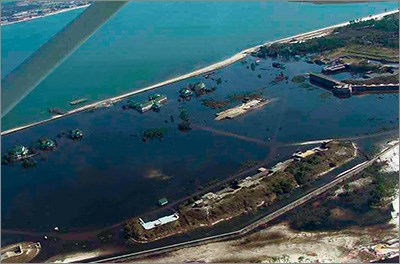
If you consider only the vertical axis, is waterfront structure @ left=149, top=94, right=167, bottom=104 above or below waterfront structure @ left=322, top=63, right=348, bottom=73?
above

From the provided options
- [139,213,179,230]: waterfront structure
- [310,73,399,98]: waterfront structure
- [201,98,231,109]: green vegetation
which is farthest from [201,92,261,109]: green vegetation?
[139,213,179,230]: waterfront structure

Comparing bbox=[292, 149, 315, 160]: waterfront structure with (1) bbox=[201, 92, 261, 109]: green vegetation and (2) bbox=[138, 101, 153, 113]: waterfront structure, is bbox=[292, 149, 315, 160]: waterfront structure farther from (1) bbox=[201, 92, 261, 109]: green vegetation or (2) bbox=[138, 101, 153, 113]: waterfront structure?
(2) bbox=[138, 101, 153, 113]: waterfront structure

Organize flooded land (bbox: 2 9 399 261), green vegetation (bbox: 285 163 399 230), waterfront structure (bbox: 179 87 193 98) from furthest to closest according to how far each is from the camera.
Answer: waterfront structure (bbox: 179 87 193 98) < flooded land (bbox: 2 9 399 261) < green vegetation (bbox: 285 163 399 230)

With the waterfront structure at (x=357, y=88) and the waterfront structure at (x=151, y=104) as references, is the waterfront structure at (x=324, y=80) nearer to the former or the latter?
the waterfront structure at (x=357, y=88)

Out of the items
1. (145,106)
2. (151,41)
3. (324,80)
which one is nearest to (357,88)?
(324,80)

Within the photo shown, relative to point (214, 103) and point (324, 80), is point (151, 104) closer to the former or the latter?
point (214, 103)

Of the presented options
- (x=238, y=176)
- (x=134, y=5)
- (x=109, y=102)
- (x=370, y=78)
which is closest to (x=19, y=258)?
(x=238, y=176)

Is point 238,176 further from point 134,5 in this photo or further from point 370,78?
point 134,5
